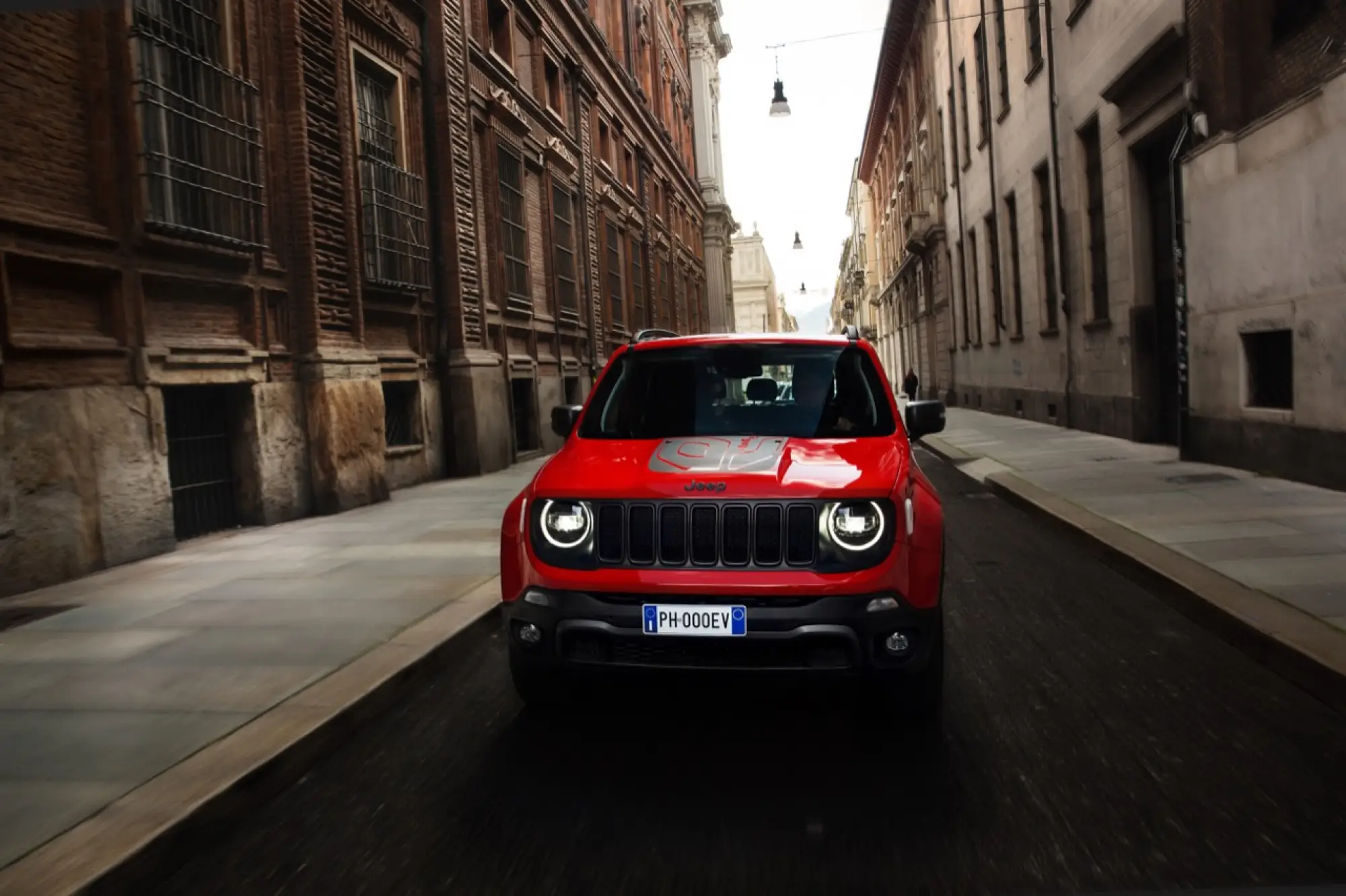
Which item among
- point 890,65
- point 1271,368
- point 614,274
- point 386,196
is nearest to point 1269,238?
point 1271,368

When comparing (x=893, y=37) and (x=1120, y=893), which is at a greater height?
(x=893, y=37)

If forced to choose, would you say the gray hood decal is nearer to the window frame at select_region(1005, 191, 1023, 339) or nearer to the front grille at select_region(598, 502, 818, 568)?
the front grille at select_region(598, 502, 818, 568)

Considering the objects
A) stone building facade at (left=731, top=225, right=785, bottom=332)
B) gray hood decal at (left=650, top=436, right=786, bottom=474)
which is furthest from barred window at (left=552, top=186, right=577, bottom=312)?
stone building facade at (left=731, top=225, right=785, bottom=332)

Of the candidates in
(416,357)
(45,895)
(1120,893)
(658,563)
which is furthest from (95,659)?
(416,357)

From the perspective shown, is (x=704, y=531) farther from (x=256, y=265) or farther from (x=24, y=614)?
(x=256, y=265)

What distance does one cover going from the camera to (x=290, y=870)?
3074mm

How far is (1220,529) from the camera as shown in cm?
764

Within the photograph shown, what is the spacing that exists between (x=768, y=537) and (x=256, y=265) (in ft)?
28.6

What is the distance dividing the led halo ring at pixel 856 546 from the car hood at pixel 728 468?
47 millimetres

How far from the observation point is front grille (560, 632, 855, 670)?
3.72m

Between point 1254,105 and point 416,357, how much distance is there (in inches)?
421

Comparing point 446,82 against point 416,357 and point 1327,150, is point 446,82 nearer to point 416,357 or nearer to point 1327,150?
point 416,357

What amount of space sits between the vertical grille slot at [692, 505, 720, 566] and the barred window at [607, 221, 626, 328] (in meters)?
23.8

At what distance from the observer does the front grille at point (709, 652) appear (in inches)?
146
